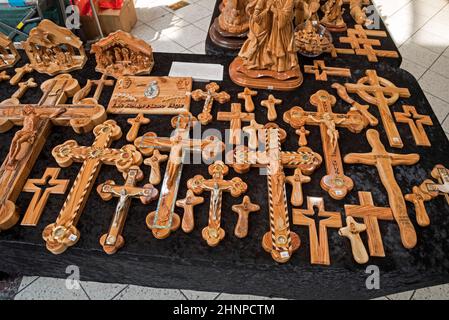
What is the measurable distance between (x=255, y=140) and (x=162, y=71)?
0.81 metres

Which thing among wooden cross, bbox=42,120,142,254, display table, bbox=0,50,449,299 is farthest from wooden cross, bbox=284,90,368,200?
wooden cross, bbox=42,120,142,254

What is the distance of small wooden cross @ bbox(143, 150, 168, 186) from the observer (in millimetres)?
1395

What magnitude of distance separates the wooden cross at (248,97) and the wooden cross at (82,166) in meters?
0.63

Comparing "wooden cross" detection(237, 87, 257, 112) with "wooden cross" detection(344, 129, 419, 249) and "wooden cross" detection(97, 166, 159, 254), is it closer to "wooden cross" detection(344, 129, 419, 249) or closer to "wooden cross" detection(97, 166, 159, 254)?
"wooden cross" detection(344, 129, 419, 249)

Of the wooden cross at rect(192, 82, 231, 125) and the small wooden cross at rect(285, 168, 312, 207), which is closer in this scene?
the small wooden cross at rect(285, 168, 312, 207)

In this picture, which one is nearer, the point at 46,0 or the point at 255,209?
the point at 255,209

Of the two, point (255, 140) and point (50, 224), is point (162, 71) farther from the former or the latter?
point (50, 224)

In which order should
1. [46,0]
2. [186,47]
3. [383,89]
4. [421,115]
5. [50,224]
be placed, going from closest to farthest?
[50,224], [421,115], [383,89], [46,0], [186,47]

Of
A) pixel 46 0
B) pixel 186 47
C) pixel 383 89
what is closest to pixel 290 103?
pixel 383 89

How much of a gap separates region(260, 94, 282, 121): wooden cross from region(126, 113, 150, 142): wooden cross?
2.08 ft

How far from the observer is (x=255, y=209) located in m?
1.29

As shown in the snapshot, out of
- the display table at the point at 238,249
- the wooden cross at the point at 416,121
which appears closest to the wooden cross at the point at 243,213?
the display table at the point at 238,249

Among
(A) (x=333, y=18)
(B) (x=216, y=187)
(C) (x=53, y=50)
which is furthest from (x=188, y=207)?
(A) (x=333, y=18)

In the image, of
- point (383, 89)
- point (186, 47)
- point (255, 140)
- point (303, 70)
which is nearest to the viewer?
point (255, 140)
